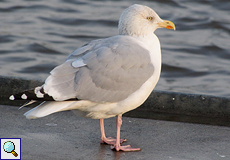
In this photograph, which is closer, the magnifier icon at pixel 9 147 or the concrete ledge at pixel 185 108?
the magnifier icon at pixel 9 147

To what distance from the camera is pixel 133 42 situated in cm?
365

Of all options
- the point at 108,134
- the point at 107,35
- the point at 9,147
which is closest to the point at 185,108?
the point at 108,134

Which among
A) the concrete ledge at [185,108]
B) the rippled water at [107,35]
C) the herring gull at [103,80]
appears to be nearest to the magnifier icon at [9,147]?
the herring gull at [103,80]

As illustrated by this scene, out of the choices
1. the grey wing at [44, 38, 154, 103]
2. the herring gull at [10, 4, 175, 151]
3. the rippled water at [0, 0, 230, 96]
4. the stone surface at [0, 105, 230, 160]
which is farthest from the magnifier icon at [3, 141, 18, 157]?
the rippled water at [0, 0, 230, 96]

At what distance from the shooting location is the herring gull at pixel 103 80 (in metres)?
3.28

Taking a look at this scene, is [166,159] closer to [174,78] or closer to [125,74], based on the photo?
[125,74]

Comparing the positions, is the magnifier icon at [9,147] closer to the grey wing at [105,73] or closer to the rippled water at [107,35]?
the grey wing at [105,73]

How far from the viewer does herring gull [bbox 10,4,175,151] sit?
10.7 ft

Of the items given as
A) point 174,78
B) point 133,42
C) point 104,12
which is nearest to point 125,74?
point 133,42

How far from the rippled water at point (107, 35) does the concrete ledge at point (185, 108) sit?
244 cm

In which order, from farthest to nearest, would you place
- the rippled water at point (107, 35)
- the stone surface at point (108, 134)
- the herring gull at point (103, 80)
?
1. the rippled water at point (107, 35)
2. the stone surface at point (108, 134)
3. the herring gull at point (103, 80)

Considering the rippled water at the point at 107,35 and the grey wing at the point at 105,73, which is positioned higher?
the grey wing at the point at 105,73

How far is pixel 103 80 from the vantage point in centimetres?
344

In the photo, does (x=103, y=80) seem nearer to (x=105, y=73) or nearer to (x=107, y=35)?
(x=105, y=73)
